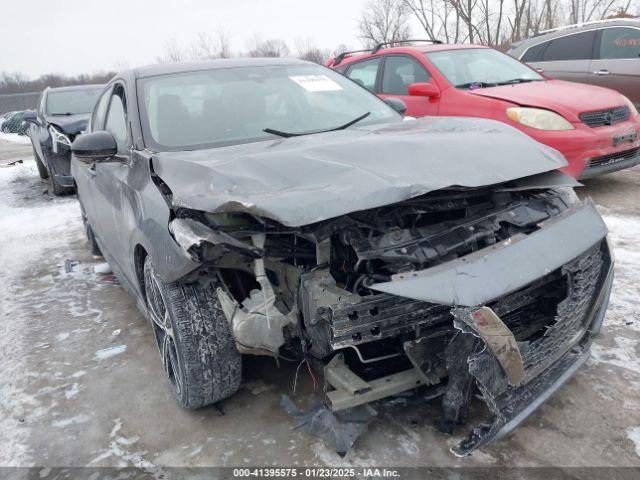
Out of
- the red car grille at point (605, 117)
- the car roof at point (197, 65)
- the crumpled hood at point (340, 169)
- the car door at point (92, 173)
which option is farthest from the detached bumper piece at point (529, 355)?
the red car grille at point (605, 117)

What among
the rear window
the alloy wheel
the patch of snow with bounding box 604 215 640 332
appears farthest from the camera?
the rear window

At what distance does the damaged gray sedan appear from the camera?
1956mm

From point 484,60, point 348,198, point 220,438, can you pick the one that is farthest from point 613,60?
point 220,438

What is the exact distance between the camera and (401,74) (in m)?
6.43

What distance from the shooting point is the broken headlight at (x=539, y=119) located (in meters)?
5.06

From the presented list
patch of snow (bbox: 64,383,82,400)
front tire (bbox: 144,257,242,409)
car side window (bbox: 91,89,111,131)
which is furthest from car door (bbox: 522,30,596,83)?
patch of snow (bbox: 64,383,82,400)

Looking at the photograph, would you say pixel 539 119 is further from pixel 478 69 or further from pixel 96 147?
pixel 96 147

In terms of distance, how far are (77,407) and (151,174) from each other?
126cm

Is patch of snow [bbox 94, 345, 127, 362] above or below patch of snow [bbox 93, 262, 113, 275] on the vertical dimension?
above

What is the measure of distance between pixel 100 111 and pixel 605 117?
475 cm

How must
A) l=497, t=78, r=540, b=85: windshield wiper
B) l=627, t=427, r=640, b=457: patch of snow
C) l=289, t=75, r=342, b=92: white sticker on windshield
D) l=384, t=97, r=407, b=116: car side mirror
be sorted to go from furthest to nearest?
1. l=497, t=78, r=540, b=85: windshield wiper
2. l=384, t=97, r=407, b=116: car side mirror
3. l=289, t=75, r=342, b=92: white sticker on windshield
4. l=627, t=427, r=640, b=457: patch of snow

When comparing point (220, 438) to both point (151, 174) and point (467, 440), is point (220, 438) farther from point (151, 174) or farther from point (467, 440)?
point (151, 174)

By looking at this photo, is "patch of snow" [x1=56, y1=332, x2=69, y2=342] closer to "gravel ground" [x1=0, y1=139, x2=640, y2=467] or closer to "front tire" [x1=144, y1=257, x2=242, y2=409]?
"gravel ground" [x1=0, y1=139, x2=640, y2=467]

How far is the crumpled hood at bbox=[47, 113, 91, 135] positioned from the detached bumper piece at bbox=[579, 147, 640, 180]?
255 inches
